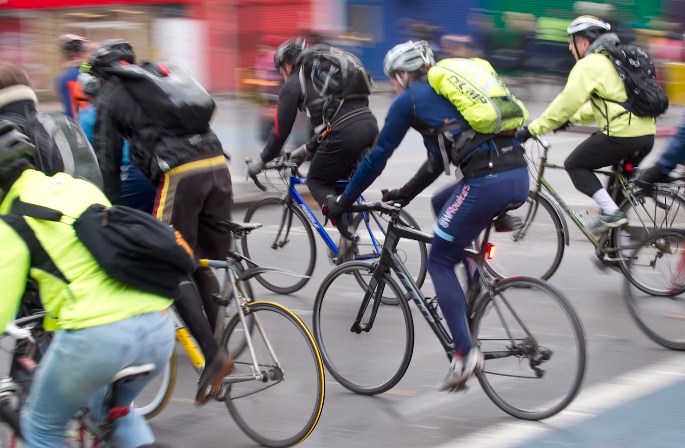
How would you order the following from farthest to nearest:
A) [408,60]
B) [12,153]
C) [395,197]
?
1. [395,197]
2. [408,60]
3. [12,153]

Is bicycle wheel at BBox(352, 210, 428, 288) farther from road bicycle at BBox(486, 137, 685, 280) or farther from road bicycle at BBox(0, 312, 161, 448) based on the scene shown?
road bicycle at BBox(0, 312, 161, 448)

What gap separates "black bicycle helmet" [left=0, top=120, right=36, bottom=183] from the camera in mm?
3703

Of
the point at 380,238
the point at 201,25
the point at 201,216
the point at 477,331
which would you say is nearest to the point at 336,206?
the point at 201,216

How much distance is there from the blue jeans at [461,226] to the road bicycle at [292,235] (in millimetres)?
2047

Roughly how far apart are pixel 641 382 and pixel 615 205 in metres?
2.02

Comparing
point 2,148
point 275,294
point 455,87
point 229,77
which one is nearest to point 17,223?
point 2,148

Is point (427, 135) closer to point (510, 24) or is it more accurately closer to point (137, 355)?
point (137, 355)

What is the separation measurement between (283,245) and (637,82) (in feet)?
9.53

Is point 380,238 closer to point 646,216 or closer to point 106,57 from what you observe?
point 646,216

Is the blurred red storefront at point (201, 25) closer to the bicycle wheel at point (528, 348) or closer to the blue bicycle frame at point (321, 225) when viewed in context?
the blue bicycle frame at point (321, 225)

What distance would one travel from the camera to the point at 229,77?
12773 mm

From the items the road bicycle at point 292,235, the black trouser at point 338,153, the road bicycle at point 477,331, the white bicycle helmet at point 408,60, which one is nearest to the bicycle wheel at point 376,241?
the road bicycle at point 292,235

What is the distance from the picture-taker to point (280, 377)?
5188 mm

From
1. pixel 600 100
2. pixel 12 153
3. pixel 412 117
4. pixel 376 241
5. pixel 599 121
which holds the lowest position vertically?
pixel 376 241
